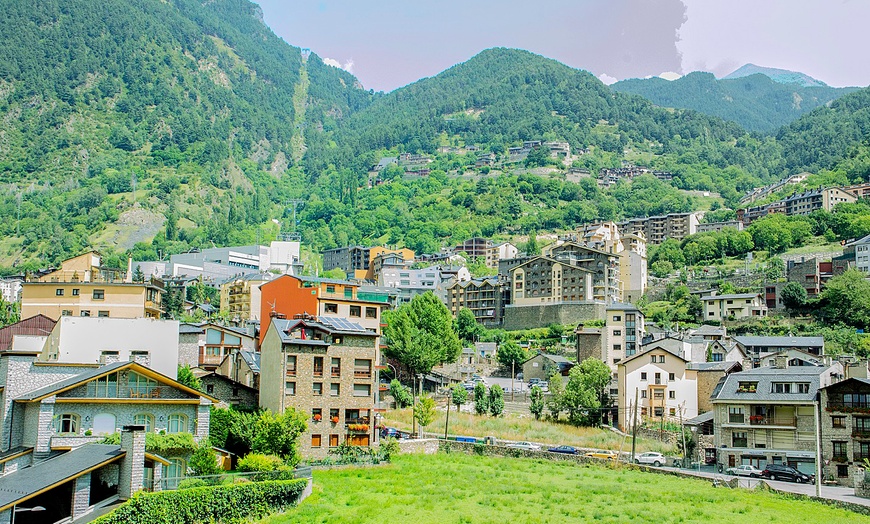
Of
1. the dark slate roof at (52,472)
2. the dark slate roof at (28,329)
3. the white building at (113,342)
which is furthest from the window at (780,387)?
the dark slate roof at (28,329)

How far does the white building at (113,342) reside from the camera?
157 ft

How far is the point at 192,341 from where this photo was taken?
200 feet

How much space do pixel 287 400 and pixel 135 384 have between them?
892 cm

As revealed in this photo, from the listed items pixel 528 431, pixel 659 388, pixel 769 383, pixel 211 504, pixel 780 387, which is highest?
pixel 769 383

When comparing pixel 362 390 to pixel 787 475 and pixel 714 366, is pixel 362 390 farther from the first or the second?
pixel 714 366

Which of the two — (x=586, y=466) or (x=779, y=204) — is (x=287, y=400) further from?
(x=779, y=204)

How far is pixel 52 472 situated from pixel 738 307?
3663 inches

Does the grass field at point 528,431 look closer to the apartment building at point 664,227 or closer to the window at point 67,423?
the window at point 67,423

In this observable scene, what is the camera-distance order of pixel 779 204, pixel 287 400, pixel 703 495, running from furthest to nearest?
pixel 779 204 < pixel 287 400 < pixel 703 495

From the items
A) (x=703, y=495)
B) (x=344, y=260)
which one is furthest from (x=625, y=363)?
(x=344, y=260)

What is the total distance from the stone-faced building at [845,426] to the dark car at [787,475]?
210cm

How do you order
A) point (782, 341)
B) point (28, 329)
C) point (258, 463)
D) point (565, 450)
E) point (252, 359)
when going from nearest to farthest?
point (258, 463) → point (252, 359) → point (565, 450) → point (28, 329) → point (782, 341)

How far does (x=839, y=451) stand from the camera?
170ft

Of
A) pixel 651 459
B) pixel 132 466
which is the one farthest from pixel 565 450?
pixel 132 466
